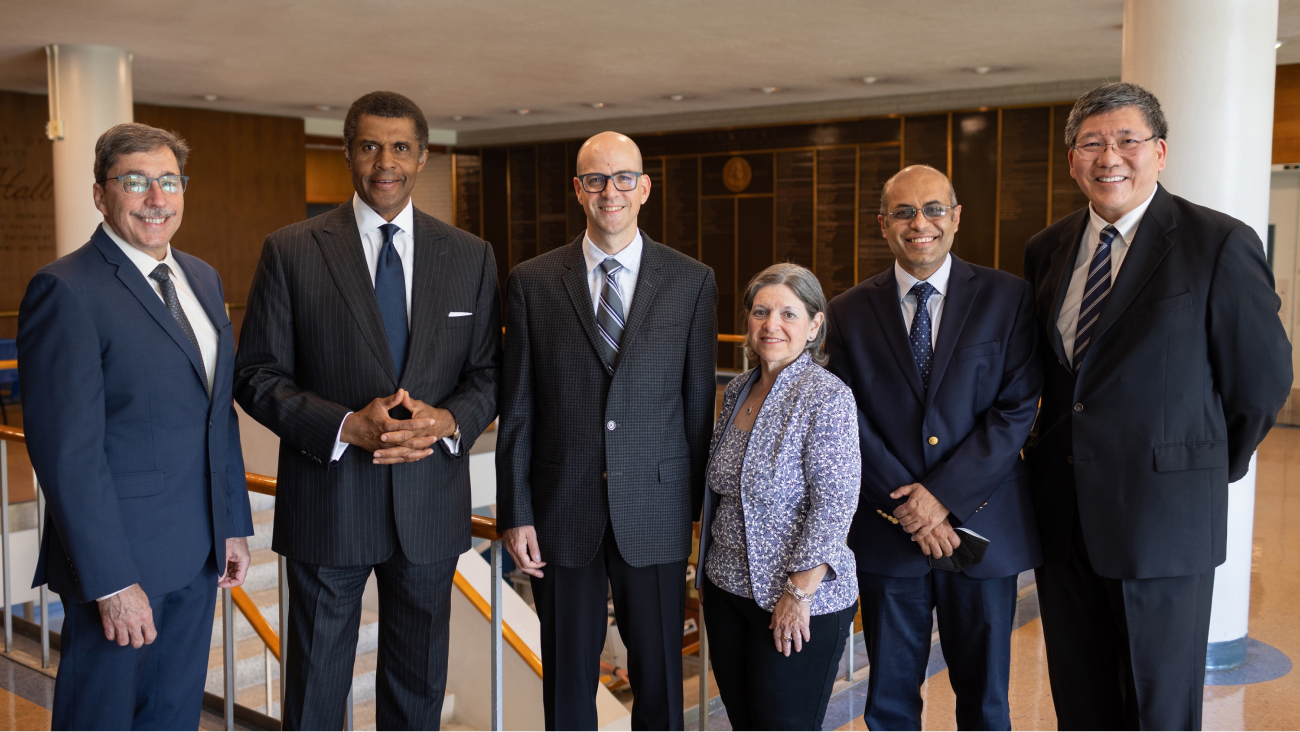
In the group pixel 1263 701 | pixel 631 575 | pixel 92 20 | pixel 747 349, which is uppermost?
pixel 92 20

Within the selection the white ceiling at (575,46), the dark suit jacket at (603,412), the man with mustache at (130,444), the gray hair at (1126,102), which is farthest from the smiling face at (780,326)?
the white ceiling at (575,46)

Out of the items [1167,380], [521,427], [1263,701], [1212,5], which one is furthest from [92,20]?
[1263,701]

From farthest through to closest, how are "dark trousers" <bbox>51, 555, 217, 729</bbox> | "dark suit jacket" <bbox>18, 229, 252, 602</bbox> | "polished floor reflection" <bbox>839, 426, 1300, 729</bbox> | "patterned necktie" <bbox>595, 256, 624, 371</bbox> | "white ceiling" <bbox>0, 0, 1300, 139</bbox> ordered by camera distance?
"white ceiling" <bbox>0, 0, 1300, 139</bbox> → "polished floor reflection" <bbox>839, 426, 1300, 729</bbox> → "patterned necktie" <bbox>595, 256, 624, 371</bbox> → "dark trousers" <bbox>51, 555, 217, 729</bbox> → "dark suit jacket" <bbox>18, 229, 252, 602</bbox>

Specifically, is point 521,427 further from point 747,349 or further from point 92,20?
point 92,20

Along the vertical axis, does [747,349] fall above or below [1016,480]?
above

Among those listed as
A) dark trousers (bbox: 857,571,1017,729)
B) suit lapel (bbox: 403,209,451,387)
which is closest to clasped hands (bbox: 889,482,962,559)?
dark trousers (bbox: 857,571,1017,729)

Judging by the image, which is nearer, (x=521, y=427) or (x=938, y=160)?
(x=521, y=427)

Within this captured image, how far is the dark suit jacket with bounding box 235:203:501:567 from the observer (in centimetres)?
223

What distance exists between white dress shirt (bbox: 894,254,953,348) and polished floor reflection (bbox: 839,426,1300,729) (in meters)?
1.92

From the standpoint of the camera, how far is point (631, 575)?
232 cm

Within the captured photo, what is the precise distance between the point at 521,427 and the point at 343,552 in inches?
19.3

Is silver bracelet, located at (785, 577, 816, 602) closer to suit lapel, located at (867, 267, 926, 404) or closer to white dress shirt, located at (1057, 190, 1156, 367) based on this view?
suit lapel, located at (867, 267, 926, 404)

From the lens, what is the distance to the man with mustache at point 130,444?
2002 mm

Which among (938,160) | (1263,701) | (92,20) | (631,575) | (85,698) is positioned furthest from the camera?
(938,160)
